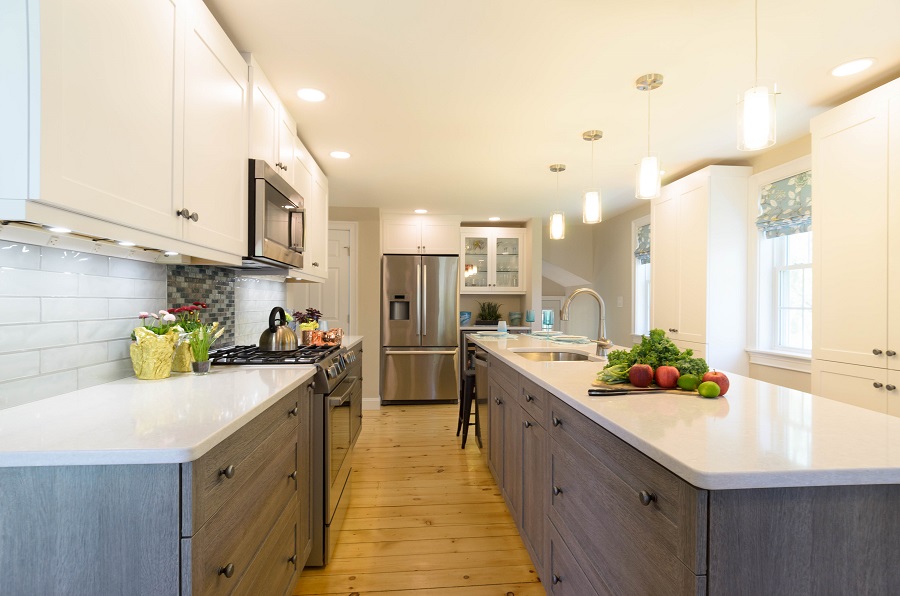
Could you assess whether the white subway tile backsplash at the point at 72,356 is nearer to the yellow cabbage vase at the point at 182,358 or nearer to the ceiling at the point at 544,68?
the yellow cabbage vase at the point at 182,358

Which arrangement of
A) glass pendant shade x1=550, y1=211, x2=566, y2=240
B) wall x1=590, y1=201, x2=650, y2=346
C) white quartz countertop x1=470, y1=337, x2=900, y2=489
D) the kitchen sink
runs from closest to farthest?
white quartz countertop x1=470, y1=337, x2=900, y2=489
the kitchen sink
glass pendant shade x1=550, y1=211, x2=566, y2=240
wall x1=590, y1=201, x2=650, y2=346

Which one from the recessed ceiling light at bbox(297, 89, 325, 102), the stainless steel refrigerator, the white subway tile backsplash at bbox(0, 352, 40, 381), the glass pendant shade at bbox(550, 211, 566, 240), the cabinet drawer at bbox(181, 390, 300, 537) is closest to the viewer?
the cabinet drawer at bbox(181, 390, 300, 537)

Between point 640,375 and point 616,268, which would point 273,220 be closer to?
point 640,375

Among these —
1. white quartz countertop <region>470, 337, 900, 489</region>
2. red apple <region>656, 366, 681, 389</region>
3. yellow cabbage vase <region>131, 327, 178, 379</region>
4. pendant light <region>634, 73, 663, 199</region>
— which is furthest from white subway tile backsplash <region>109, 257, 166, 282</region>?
pendant light <region>634, 73, 663, 199</region>

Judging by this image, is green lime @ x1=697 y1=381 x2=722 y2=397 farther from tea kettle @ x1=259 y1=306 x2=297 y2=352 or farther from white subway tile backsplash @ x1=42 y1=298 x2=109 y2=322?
white subway tile backsplash @ x1=42 y1=298 x2=109 y2=322

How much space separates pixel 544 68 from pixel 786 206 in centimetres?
228

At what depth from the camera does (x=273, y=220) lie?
2.18 meters

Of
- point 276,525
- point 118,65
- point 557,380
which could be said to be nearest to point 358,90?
point 118,65

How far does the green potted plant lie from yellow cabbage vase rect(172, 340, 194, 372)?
462cm

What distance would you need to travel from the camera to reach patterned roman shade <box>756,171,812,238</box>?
3.05 metres

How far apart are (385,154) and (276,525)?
2738mm

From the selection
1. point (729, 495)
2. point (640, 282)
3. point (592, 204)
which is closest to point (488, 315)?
point (640, 282)

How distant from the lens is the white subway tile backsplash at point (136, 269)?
5.07 ft

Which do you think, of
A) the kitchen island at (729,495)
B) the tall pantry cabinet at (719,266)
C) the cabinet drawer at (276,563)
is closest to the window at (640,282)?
the tall pantry cabinet at (719,266)
